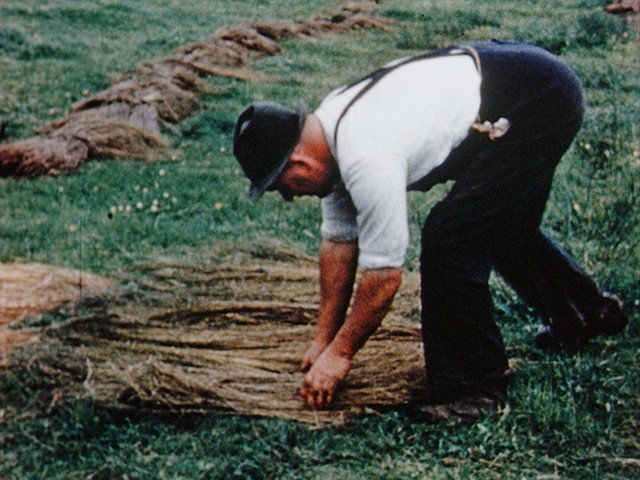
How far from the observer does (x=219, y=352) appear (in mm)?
3186

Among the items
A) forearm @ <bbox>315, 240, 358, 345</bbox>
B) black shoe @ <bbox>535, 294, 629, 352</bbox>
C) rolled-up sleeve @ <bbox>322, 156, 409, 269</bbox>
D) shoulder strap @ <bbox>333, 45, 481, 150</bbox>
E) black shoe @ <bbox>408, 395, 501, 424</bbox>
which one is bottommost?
black shoe @ <bbox>408, 395, 501, 424</bbox>

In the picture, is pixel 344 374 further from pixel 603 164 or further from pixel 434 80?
pixel 603 164

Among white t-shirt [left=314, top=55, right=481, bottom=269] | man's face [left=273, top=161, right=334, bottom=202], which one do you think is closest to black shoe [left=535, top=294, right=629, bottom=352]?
white t-shirt [left=314, top=55, right=481, bottom=269]

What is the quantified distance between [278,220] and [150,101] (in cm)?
189

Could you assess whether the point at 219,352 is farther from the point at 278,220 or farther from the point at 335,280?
the point at 278,220

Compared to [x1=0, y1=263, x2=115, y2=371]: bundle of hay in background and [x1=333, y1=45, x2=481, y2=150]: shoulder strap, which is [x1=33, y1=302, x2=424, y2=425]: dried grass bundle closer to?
[x1=0, y1=263, x2=115, y2=371]: bundle of hay in background

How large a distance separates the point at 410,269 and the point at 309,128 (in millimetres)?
1638

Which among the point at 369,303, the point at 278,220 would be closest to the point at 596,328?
the point at 369,303

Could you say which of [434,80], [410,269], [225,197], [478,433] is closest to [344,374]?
[478,433]

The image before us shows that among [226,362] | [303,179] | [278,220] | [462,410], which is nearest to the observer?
[303,179]

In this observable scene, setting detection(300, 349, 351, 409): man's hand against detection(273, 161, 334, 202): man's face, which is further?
detection(300, 349, 351, 409): man's hand

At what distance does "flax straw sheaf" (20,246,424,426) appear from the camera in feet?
9.50

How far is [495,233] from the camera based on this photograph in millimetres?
2781

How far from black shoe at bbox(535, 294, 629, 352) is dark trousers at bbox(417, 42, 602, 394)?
45 cm
